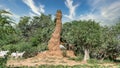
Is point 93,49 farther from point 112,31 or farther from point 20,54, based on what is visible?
point 20,54

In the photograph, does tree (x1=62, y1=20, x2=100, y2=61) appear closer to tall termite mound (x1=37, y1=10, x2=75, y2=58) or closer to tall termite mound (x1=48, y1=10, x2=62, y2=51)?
tall termite mound (x1=37, y1=10, x2=75, y2=58)

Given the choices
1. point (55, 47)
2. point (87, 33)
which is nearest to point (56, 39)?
point (55, 47)

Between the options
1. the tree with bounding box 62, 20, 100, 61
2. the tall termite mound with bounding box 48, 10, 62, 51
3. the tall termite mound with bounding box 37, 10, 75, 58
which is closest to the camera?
the tree with bounding box 62, 20, 100, 61

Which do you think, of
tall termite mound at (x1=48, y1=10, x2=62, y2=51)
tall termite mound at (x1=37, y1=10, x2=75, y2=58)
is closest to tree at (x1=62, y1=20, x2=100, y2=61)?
tall termite mound at (x1=37, y1=10, x2=75, y2=58)

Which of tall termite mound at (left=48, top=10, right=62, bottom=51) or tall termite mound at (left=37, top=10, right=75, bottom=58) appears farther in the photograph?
tall termite mound at (left=48, top=10, right=62, bottom=51)

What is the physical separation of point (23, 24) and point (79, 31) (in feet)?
162

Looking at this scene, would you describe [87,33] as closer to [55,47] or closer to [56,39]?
[55,47]

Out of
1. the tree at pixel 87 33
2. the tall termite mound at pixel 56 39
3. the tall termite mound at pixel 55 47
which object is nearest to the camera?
the tree at pixel 87 33

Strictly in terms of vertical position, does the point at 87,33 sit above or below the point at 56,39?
above

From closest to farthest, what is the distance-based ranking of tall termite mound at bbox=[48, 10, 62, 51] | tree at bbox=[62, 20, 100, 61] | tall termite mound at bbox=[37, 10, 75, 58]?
tree at bbox=[62, 20, 100, 61]
tall termite mound at bbox=[37, 10, 75, 58]
tall termite mound at bbox=[48, 10, 62, 51]

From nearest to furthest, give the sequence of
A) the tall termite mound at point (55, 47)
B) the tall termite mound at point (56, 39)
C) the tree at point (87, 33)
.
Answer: the tree at point (87, 33), the tall termite mound at point (55, 47), the tall termite mound at point (56, 39)

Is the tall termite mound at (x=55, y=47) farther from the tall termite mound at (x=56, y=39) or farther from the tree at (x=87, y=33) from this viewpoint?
the tree at (x=87, y=33)

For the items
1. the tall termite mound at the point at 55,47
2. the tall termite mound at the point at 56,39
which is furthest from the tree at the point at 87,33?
the tall termite mound at the point at 56,39

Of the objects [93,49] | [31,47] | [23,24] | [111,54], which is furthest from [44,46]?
[23,24]
